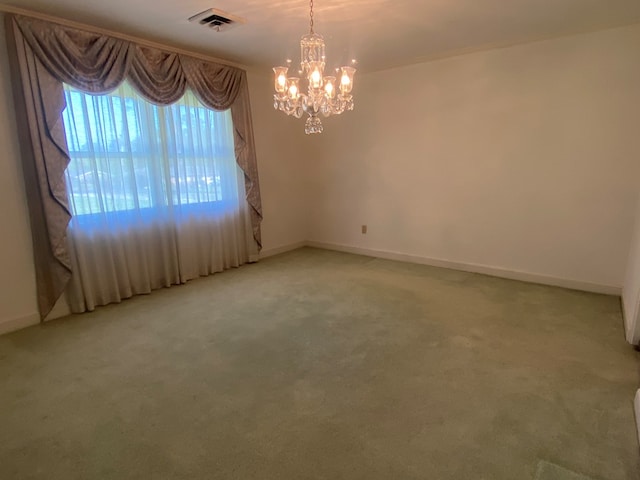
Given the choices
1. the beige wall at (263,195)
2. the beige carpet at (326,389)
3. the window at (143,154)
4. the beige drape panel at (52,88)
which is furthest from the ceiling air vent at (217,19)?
the beige carpet at (326,389)

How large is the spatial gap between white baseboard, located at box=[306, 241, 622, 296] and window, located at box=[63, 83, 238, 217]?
6.30 ft

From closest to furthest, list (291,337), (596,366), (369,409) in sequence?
(369,409), (596,366), (291,337)

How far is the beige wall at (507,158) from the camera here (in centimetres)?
324

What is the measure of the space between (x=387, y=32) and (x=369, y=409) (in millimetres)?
3091

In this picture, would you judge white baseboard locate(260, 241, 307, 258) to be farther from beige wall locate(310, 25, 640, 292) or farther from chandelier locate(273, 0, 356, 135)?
chandelier locate(273, 0, 356, 135)

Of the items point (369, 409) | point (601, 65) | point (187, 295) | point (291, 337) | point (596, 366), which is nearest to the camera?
point (369, 409)

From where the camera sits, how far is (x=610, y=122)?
3205 millimetres

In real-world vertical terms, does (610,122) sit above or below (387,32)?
below

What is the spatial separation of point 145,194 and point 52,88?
3.70ft

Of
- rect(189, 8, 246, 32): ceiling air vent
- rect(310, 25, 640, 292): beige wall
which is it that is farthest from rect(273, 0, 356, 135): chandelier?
rect(310, 25, 640, 292): beige wall

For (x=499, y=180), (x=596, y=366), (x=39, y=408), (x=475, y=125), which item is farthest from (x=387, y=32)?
(x=39, y=408)

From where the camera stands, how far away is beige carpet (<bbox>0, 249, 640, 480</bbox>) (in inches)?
62.1

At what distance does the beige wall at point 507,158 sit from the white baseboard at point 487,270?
0.02 m

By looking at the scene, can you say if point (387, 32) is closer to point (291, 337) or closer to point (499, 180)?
point (499, 180)
